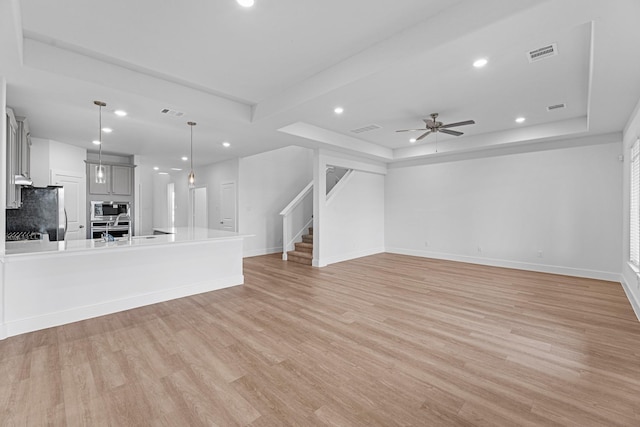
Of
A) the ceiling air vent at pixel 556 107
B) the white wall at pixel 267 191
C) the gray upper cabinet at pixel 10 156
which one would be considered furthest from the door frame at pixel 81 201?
the ceiling air vent at pixel 556 107

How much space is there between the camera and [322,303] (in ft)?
13.1

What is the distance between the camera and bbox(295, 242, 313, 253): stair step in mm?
7258

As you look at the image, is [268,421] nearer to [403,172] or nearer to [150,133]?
[150,133]

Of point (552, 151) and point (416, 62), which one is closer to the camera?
point (416, 62)

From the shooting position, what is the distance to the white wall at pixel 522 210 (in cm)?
527

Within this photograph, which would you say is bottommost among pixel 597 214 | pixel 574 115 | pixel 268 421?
pixel 268 421

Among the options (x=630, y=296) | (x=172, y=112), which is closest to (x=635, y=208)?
(x=630, y=296)

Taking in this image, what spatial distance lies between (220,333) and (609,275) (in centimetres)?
683

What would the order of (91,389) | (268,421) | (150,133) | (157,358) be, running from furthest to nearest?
1. (150,133)
2. (157,358)
3. (91,389)
4. (268,421)

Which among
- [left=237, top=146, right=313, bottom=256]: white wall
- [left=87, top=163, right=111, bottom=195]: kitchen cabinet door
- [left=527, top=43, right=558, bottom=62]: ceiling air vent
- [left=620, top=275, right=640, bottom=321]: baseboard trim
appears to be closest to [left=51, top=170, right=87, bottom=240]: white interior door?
[left=87, top=163, right=111, bottom=195]: kitchen cabinet door

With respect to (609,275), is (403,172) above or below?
above

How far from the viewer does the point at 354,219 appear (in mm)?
7594

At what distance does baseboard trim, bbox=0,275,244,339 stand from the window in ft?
20.5

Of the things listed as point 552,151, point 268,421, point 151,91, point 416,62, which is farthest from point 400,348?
point 552,151
